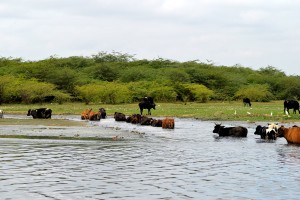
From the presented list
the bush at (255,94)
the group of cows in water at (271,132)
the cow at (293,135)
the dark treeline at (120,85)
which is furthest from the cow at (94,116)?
the bush at (255,94)

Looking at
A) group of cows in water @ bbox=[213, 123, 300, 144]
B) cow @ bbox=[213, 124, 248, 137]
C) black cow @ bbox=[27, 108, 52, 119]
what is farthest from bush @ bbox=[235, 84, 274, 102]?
cow @ bbox=[213, 124, 248, 137]

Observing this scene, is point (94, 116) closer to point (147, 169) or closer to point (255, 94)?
point (147, 169)

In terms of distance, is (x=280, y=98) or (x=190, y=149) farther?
(x=280, y=98)

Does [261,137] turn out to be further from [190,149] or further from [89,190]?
[89,190]

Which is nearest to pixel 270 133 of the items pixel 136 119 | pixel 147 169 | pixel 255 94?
pixel 147 169

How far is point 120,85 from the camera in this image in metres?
82.2

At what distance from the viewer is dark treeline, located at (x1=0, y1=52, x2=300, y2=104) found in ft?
257

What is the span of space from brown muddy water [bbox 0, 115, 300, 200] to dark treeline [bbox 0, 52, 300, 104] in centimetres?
5315

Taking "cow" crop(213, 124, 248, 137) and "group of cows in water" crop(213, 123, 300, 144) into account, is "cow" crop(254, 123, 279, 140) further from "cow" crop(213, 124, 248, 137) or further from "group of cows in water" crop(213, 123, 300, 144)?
"cow" crop(213, 124, 248, 137)

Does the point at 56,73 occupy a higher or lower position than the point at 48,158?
higher

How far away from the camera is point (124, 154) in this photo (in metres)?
20.4

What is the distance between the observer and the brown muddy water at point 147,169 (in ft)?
42.4

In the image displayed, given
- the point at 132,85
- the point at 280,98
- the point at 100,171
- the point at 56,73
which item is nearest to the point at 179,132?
the point at 100,171

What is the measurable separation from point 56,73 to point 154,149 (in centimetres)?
6794
